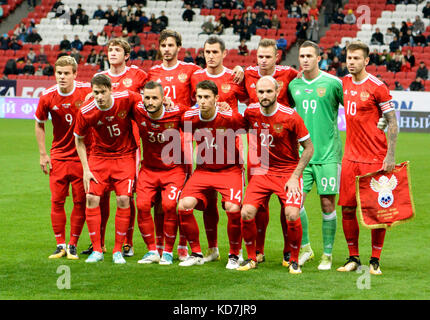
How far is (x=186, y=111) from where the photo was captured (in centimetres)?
753

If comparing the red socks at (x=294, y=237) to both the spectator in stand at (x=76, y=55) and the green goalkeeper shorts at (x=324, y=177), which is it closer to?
the green goalkeeper shorts at (x=324, y=177)

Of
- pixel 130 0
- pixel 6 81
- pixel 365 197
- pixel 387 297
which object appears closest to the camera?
pixel 387 297

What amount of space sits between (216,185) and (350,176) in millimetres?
1363

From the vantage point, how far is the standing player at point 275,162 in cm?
701

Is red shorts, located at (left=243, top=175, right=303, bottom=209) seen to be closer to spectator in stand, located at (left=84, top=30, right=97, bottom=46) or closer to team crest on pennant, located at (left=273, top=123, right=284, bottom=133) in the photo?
team crest on pennant, located at (left=273, top=123, right=284, bottom=133)

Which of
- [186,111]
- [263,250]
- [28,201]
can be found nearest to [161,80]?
[186,111]

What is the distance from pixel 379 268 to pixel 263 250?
Result: 1.29m

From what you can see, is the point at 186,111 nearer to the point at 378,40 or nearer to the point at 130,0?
the point at 378,40

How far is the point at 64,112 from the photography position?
789 cm

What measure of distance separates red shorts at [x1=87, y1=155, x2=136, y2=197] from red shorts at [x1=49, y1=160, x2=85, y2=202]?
309 millimetres

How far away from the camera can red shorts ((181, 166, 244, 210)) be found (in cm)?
735

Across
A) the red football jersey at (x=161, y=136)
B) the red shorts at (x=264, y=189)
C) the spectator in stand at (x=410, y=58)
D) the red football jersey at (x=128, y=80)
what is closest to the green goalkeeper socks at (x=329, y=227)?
the red shorts at (x=264, y=189)

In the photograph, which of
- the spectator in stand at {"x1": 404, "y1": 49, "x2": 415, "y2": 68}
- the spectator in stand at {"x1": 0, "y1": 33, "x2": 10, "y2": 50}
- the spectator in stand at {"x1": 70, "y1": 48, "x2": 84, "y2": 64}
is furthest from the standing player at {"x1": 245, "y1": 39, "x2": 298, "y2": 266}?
the spectator in stand at {"x1": 0, "y1": 33, "x2": 10, "y2": 50}

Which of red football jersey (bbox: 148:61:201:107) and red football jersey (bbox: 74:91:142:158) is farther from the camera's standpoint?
red football jersey (bbox: 148:61:201:107)
